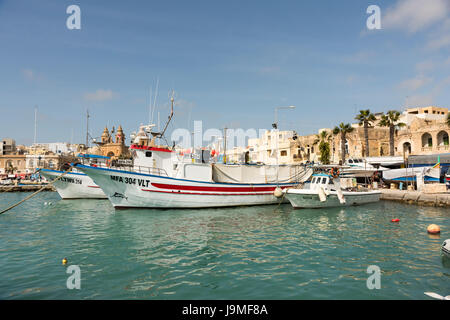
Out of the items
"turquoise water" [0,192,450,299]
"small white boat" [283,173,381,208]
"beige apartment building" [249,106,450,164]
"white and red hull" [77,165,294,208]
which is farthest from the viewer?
"beige apartment building" [249,106,450,164]

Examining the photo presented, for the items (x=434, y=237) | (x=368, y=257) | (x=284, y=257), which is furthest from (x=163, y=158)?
(x=434, y=237)

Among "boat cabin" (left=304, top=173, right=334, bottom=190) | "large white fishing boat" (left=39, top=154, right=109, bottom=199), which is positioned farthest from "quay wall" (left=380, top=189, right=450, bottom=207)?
"large white fishing boat" (left=39, top=154, right=109, bottom=199)

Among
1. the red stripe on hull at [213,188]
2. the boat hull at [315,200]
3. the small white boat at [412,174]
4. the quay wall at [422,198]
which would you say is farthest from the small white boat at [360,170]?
the red stripe on hull at [213,188]

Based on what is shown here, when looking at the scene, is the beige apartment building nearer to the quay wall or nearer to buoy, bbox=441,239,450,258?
the quay wall

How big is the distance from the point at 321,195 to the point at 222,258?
1290cm

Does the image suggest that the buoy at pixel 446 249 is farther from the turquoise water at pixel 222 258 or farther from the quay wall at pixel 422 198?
the quay wall at pixel 422 198

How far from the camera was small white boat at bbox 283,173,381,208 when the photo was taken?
20359 millimetres

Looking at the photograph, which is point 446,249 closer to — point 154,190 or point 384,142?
point 154,190

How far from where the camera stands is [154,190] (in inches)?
789

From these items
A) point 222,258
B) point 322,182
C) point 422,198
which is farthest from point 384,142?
point 222,258

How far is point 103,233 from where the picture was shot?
1337 centimetres

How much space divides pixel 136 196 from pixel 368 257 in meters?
15.9

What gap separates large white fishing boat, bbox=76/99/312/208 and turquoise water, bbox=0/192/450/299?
362 centimetres
